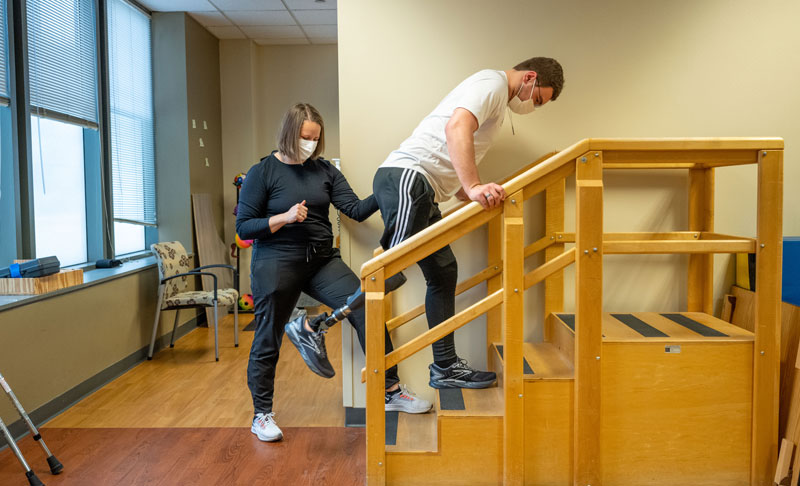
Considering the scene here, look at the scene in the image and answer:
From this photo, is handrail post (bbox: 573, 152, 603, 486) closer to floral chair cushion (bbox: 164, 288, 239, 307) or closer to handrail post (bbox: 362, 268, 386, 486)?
handrail post (bbox: 362, 268, 386, 486)

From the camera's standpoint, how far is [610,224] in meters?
2.88

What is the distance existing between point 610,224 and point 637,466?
43.2 inches

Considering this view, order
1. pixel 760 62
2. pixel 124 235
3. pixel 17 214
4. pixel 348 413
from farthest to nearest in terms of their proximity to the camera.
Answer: pixel 124 235
pixel 17 214
pixel 348 413
pixel 760 62

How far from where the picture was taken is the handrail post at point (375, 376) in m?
2.18

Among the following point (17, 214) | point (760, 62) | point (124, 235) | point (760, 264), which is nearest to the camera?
point (760, 264)

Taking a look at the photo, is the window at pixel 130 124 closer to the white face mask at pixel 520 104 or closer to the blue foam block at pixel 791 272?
the white face mask at pixel 520 104

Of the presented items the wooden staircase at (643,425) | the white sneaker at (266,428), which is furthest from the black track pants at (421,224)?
the white sneaker at (266,428)

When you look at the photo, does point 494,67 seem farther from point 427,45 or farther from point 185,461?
point 185,461

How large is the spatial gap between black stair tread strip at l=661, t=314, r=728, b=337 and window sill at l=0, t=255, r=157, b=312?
9.89 feet

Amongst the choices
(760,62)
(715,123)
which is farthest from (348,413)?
(760,62)

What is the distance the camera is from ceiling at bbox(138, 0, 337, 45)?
17.6 ft

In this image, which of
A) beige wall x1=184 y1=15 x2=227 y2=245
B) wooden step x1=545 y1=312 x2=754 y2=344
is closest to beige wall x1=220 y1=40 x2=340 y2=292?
beige wall x1=184 y1=15 x2=227 y2=245

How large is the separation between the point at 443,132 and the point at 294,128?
0.69 meters

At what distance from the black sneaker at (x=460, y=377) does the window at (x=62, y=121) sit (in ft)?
9.29
